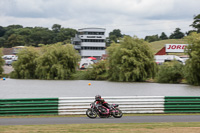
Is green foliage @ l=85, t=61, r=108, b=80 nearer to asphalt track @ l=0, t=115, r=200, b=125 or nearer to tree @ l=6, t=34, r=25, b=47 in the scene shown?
asphalt track @ l=0, t=115, r=200, b=125

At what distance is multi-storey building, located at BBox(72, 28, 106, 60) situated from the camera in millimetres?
151500

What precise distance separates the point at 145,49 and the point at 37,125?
51.3 metres

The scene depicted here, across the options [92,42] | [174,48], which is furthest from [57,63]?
[92,42]

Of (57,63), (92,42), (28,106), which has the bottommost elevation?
(28,106)

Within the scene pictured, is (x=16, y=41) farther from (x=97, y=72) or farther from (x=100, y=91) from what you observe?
(x=100, y=91)

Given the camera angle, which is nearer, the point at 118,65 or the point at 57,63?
the point at 118,65

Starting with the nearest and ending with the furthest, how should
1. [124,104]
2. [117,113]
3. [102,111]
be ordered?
1. [102,111]
2. [117,113]
3. [124,104]

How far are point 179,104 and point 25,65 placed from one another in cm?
5798

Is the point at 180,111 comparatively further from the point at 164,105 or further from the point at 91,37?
the point at 91,37

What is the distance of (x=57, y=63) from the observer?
7238 cm

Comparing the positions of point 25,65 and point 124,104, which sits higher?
point 25,65

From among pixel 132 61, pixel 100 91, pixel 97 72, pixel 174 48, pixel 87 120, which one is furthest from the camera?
pixel 174 48

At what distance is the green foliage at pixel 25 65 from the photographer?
75319 mm

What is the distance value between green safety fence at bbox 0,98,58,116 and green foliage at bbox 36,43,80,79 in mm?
50350
